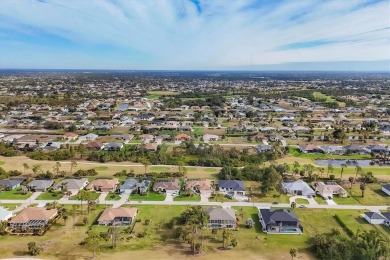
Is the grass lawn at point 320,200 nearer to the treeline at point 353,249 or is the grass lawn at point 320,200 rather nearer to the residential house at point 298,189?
the residential house at point 298,189

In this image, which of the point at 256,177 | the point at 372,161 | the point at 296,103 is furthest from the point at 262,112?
the point at 256,177

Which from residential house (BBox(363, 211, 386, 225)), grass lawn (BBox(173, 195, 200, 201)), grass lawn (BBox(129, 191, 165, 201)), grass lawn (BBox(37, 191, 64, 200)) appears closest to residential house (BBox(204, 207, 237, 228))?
grass lawn (BBox(173, 195, 200, 201))

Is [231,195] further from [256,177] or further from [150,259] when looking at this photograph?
[150,259]

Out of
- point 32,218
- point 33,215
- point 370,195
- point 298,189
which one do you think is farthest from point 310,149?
point 32,218

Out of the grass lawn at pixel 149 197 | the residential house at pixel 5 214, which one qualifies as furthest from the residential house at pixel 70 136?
the residential house at pixel 5 214

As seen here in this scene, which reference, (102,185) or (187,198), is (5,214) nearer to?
(102,185)

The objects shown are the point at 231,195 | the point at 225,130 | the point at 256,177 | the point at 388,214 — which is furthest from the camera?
the point at 225,130
